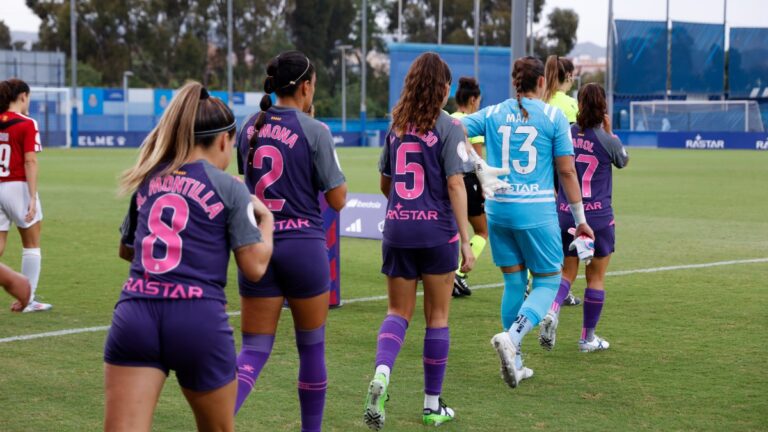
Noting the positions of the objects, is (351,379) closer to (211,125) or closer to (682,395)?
(682,395)

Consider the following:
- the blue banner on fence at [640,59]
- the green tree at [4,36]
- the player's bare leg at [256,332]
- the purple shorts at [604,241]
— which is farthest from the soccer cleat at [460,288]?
the green tree at [4,36]

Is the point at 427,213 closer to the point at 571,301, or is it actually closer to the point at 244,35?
the point at 571,301

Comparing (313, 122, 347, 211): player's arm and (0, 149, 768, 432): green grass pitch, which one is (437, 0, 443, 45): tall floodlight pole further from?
(313, 122, 347, 211): player's arm

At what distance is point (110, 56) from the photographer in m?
75.2

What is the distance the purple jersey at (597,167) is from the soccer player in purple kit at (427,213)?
2061 millimetres

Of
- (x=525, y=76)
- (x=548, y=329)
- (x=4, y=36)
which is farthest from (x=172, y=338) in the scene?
(x=4, y=36)

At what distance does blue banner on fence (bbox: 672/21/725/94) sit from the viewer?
71.8 m

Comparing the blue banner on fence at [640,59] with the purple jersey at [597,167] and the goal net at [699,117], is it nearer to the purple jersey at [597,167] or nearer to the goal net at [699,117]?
the goal net at [699,117]

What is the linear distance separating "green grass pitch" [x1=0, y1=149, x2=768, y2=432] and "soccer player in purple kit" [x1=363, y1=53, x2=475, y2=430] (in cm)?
43

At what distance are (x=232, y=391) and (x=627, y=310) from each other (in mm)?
6325

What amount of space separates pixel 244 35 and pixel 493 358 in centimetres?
7242

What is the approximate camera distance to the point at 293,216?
5082 mm

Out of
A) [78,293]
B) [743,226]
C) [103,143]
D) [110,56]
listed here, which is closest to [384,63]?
[110,56]

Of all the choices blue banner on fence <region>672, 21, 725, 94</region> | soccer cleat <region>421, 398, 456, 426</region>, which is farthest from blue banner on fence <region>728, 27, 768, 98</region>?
soccer cleat <region>421, 398, 456, 426</region>
